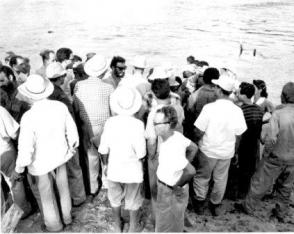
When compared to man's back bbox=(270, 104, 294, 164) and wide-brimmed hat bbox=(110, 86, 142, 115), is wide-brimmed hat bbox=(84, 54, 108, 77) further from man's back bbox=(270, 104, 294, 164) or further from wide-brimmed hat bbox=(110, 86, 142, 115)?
man's back bbox=(270, 104, 294, 164)

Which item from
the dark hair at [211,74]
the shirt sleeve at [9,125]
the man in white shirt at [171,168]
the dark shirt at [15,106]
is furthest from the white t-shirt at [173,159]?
the dark shirt at [15,106]

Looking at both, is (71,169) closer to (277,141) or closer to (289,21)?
(277,141)

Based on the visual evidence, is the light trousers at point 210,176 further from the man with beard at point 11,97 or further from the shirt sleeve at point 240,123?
the man with beard at point 11,97

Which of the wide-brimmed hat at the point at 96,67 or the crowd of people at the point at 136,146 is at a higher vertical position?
the wide-brimmed hat at the point at 96,67

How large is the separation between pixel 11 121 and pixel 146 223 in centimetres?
193

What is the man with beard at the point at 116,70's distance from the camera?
4.42 metres

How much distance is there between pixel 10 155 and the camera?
3383 mm

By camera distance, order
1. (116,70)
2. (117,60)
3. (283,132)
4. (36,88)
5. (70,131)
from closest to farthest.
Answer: (36,88) < (70,131) < (283,132) < (117,60) < (116,70)

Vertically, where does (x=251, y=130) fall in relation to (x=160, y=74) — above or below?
below

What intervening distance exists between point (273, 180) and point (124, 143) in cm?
190

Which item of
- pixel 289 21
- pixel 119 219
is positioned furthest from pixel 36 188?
pixel 289 21

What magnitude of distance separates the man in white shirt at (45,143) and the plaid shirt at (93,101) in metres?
0.51

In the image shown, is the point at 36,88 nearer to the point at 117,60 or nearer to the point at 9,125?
the point at 9,125

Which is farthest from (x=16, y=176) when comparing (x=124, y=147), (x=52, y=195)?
(x=124, y=147)
